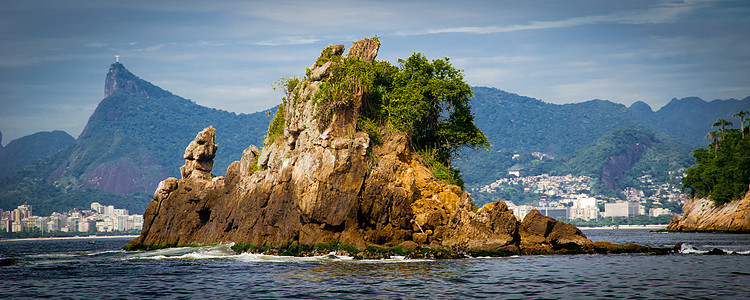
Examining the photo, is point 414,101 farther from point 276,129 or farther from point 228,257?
point 228,257

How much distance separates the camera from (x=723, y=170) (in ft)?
364

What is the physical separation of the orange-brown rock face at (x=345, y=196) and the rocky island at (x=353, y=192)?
78 millimetres

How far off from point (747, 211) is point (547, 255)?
6432 centimetres

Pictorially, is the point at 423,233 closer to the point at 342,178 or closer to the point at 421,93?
the point at 342,178

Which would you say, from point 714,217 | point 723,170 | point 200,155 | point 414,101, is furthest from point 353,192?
point 714,217

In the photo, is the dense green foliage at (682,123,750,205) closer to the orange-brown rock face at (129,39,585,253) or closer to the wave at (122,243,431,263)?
the orange-brown rock face at (129,39,585,253)

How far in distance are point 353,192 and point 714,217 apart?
82070 millimetres

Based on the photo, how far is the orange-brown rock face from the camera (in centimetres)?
4959

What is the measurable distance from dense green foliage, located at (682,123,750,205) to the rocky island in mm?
62683

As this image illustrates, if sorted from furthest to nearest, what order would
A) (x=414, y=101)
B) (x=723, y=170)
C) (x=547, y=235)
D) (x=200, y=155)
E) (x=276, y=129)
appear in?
(x=723, y=170) → (x=200, y=155) → (x=276, y=129) → (x=414, y=101) → (x=547, y=235)

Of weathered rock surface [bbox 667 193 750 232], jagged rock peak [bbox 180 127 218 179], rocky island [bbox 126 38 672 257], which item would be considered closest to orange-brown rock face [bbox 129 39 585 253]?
rocky island [bbox 126 38 672 257]

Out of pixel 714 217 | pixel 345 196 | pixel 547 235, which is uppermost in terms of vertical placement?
pixel 345 196

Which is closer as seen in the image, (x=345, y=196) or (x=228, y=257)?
(x=345, y=196)

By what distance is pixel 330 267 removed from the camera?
4100cm
